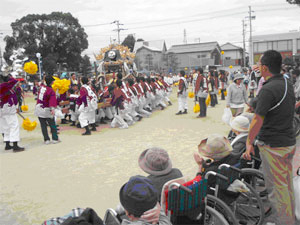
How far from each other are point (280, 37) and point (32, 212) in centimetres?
5241

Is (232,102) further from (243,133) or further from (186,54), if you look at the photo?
(186,54)

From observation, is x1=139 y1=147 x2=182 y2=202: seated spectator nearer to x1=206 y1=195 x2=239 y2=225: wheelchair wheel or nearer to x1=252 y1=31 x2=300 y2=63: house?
x1=206 y1=195 x2=239 y2=225: wheelchair wheel

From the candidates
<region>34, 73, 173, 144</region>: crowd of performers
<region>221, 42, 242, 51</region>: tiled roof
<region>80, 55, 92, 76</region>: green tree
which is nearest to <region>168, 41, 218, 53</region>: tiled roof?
<region>221, 42, 242, 51</region>: tiled roof

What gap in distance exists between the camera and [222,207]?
2.73 meters

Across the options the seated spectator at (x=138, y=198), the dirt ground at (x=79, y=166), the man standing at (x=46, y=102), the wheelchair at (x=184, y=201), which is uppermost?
the man standing at (x=46, y=102)

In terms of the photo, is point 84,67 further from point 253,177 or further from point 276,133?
point 276,133

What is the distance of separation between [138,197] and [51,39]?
146ft

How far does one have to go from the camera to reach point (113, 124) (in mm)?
9539

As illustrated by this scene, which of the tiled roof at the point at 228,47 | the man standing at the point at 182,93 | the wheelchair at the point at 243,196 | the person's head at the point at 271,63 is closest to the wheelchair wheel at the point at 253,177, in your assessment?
the wheelchair at the point at 243,196

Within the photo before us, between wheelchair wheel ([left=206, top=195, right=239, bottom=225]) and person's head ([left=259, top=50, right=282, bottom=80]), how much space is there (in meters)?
1.34

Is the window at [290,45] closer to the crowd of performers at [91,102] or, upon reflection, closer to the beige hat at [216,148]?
the crowd of performers at [91,102]

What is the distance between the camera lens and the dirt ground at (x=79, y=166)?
161 inches

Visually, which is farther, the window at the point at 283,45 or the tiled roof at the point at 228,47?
the tiled roof at the point at 228,47

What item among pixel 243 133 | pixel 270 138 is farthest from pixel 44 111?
pixel 270 138
